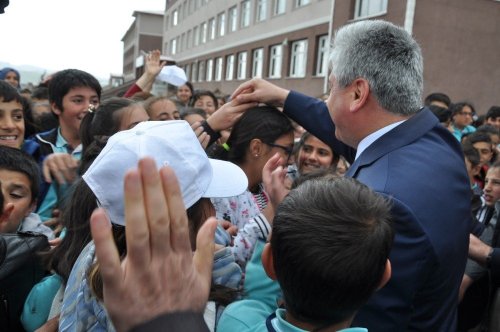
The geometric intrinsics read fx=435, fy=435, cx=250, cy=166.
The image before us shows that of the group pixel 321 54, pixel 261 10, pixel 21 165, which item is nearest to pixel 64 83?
pixel 21 165

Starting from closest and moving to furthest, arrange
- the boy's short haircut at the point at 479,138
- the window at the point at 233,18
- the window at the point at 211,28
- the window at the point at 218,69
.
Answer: the boy's short haircut at the point at 479,138 → the window at the point at 233,18 → the window at the point at 218,69 → the window at the point at 211,28

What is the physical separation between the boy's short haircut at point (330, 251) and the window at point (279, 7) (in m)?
22.3

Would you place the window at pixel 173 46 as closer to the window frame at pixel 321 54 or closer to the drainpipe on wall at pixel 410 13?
the window frame at pixel 321 54

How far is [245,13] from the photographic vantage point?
2703 centimetres

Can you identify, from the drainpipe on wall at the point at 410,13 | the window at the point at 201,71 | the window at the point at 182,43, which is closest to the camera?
the drainpipe on wall at the point at 410,13

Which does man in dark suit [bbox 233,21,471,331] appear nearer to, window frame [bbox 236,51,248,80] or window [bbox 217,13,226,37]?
window frame [bbox 236,51,248,80]

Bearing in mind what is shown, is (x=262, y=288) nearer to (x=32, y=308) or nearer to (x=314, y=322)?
(x=314, y=322)

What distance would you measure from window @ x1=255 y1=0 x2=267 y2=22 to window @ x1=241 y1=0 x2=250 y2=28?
4.19ft

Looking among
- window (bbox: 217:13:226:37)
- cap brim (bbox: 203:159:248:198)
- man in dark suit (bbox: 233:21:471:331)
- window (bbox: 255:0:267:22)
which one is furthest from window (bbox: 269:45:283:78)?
cap brim (bbox: 203:159:248:198)

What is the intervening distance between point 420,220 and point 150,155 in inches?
33.1

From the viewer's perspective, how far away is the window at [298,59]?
776 inches

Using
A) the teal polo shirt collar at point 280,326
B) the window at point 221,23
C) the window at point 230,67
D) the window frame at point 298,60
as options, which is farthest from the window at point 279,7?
the teal polo shirt collar at point 280,326

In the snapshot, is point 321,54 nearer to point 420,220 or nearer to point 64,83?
point 64,83

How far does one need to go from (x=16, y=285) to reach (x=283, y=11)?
2212 centimetres
